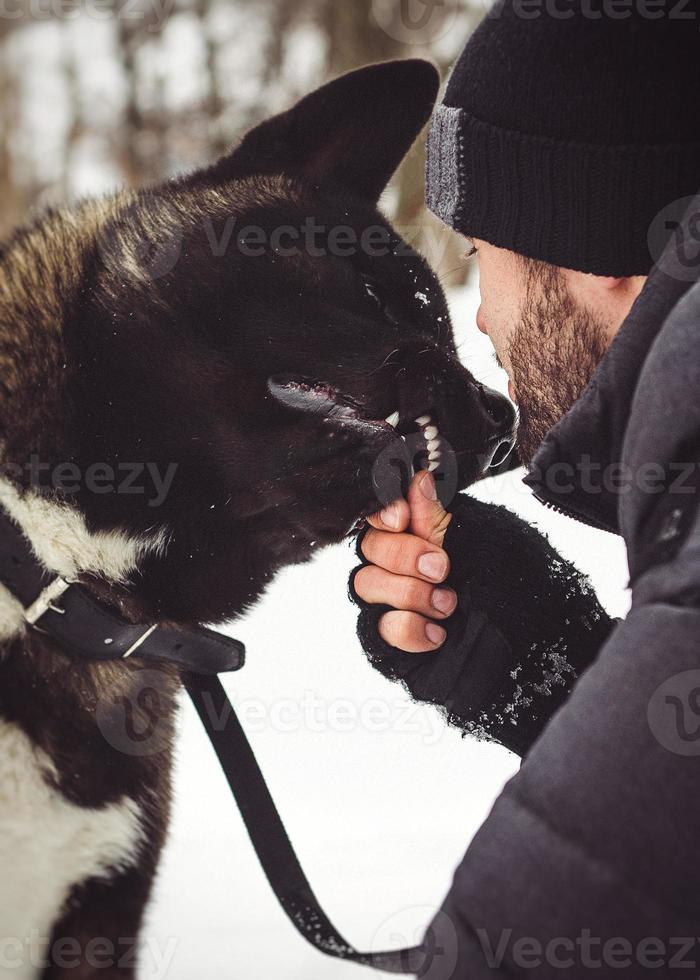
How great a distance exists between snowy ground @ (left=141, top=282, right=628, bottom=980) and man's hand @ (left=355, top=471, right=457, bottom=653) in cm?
40

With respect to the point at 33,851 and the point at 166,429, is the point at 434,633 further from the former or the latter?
the point at 33,851

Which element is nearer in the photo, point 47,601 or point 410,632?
point 47,601

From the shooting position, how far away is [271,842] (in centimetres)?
170

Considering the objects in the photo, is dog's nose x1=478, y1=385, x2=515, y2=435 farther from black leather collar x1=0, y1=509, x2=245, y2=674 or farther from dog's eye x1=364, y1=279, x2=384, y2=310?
black leather collar x1=0, y1=509, x2=245, y2=674

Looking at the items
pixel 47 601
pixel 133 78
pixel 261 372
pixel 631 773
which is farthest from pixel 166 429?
pixel 133 78

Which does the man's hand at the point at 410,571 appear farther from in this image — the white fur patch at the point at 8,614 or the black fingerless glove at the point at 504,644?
the white fur patch at the point at 8,614

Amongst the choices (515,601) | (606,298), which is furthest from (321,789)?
(606,298)

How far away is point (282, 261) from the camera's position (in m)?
1.88

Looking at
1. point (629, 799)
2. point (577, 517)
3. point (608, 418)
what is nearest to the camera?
point (629, 799)

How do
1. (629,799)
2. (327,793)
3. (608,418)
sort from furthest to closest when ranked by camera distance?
(327,793) → (608,418) → (629,799)

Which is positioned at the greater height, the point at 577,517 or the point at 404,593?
the point at 577,517

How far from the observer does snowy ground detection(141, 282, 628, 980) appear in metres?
2.13

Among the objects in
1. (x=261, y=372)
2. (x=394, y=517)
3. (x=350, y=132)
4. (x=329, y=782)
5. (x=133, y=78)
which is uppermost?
(x=350, y=132)

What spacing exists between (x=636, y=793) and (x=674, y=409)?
1.36 feet
